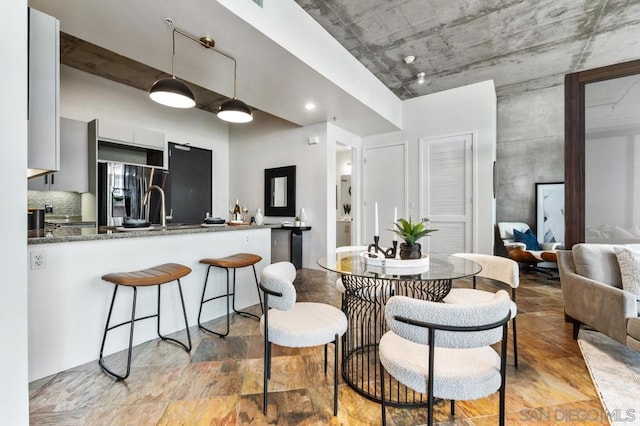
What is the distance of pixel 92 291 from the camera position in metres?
2.11

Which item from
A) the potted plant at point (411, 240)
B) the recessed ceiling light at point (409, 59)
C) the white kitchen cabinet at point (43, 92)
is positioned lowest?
the potted plant at point (411, 240)

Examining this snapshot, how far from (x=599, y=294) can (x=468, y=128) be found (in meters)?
3.28

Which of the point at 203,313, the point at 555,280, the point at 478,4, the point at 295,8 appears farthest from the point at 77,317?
the point at 555,280

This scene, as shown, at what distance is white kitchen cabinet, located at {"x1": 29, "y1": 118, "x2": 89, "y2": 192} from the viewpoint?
3936 millimetres

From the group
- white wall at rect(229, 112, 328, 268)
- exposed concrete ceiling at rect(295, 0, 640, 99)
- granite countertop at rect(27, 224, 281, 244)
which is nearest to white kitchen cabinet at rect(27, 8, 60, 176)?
granite countertop at rect(27, 224, 281, 244)

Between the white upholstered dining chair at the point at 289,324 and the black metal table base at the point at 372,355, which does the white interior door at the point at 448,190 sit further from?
the white upholstered dining chair at the point at 289,324

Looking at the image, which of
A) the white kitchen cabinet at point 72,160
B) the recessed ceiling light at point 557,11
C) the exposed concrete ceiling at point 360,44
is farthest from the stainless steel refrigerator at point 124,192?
the recessed ceiling light at point 557,11

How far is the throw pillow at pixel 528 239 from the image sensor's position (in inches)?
195

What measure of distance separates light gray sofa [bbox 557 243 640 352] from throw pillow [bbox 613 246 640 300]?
0.12 m

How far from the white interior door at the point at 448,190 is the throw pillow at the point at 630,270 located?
98.6 inches

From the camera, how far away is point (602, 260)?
97.3 inches

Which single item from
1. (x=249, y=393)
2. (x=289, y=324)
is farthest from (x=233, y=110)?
(x=249, y=393)

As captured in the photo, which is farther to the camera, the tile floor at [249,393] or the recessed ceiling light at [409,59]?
the recessed ceiling light at [409,59]

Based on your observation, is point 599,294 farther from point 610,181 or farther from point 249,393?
point 249,393
